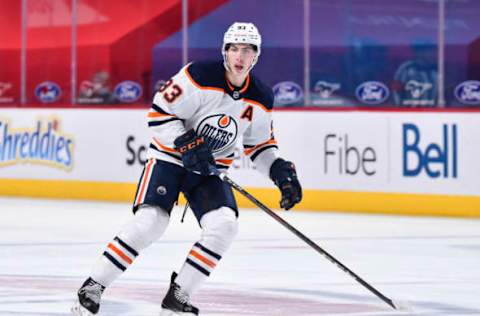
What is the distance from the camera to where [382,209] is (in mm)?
10242

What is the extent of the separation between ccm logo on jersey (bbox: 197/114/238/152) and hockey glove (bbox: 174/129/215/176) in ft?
0.36

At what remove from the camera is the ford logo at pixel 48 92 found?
12.6 m

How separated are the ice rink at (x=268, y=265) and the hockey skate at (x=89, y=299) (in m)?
0.33

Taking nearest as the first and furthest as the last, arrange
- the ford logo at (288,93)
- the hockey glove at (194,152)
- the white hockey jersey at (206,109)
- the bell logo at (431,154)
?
the hockey glove at (194,152) < the white hockey jersey at (206,109) < the bell logo at (431,154) < the ford logo at (288,93)

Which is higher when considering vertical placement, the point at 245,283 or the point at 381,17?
the point at 381,17

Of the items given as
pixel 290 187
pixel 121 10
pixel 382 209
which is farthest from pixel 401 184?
pixel 290 187

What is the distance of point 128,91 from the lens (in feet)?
40.1

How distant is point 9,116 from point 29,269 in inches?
230

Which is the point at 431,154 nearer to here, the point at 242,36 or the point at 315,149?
the point at 315,149

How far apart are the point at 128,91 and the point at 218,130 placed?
24.5ft

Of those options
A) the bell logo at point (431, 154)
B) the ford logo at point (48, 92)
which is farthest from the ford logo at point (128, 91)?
the bell logo at point (431, 154)

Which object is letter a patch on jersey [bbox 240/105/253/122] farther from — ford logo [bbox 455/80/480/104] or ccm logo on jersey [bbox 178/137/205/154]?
ford logo [bbox 455/80/480/104]

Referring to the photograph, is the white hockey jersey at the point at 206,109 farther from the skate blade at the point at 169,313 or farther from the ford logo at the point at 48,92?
the ford logo at the point at 48,92

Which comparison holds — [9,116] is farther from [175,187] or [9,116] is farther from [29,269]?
[175,187]
